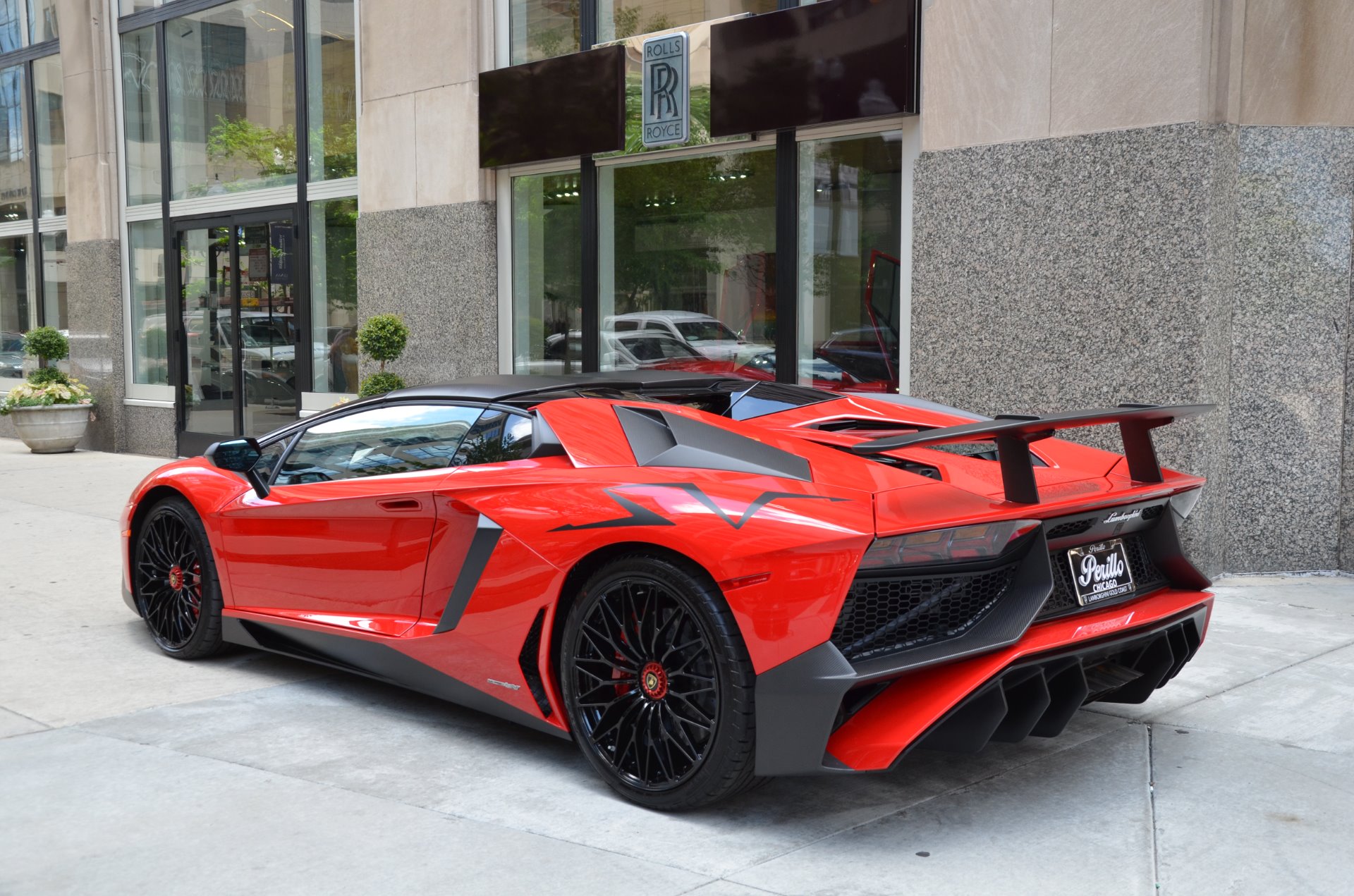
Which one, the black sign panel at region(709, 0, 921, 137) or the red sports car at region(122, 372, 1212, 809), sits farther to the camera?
the black sign panel at region(709, 0, 921, 137)

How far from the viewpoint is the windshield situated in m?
9.50

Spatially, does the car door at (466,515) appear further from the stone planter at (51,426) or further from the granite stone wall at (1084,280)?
the stone planter at (51,426)

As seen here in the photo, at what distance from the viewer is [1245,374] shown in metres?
7.39

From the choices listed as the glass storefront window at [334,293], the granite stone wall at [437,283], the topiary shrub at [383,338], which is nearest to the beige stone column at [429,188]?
the granite stone wall at [437,283]

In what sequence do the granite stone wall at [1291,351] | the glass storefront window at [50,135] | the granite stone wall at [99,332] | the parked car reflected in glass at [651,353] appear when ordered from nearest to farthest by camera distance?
the granite stone wall at [1291,351] → the parked car reflected in glass at [651,353] → the granite stone wall at [99,332] → the glass storefront window at [50,135]

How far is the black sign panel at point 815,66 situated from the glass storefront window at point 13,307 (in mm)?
12779

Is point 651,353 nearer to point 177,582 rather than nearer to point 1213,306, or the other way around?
point 1213,306

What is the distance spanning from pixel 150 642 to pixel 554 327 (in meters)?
5.47

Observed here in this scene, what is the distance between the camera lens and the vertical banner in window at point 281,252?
13.1 metres

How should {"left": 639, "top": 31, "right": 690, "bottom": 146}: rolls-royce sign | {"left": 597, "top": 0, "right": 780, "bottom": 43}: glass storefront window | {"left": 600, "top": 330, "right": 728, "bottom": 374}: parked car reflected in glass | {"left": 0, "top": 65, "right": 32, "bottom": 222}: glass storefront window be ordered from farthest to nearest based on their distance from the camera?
{"left": 0, "top": 65, "right": 32, "bottom": 222}: glass storefront window, {"left": 600, "top": 330, "right": 728, "bottom": 374}: parked car reflected in glass, {"left": 639, "top": 31, "right": 690, "bottom": 146}: rolls-royce sign, {"left": 597, "top": 0, "right": 780, "bottom": 43}: glass storefront window

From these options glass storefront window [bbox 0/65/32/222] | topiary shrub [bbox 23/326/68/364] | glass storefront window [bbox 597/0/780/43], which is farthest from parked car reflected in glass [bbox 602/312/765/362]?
glass storefront window [bbox 0/65/32/222]

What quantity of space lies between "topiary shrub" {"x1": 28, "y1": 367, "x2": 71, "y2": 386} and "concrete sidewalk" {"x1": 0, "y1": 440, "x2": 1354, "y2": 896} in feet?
37.3

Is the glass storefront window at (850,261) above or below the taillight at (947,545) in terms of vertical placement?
above

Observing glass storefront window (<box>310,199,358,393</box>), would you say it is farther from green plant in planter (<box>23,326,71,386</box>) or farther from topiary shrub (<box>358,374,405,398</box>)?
green plant in planter (<box>23,326,71,386</box>)
